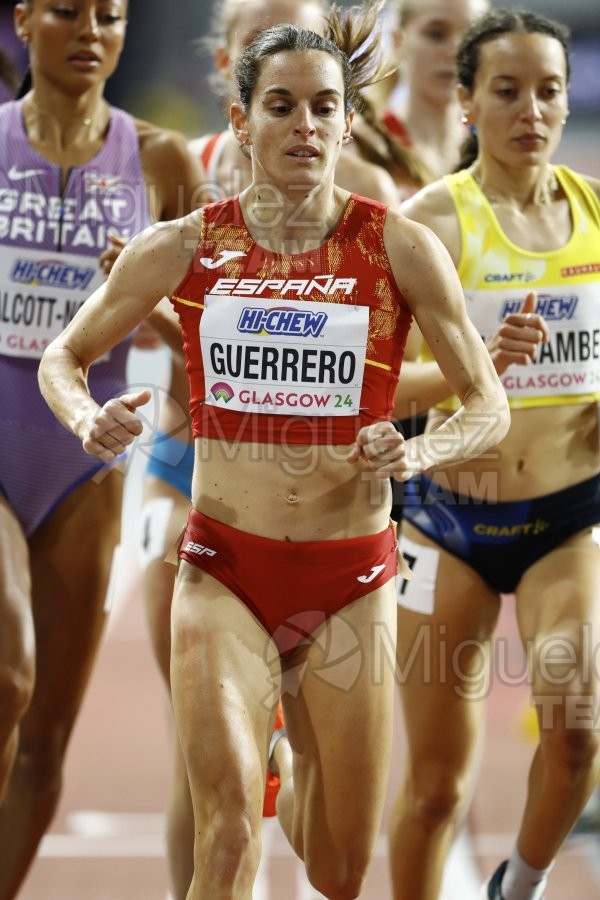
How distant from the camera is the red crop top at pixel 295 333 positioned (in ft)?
10.7

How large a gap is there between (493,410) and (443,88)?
308cm

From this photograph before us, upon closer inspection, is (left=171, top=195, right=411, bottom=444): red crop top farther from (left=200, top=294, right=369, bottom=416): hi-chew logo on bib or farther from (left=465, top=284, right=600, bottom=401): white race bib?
(left=465, top=284, right=600, bottom=401): white race bib

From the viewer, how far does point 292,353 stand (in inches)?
128

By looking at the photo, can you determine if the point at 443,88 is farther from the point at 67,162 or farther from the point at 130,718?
the point at 130,718

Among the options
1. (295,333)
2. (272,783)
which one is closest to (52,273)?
(295,333)

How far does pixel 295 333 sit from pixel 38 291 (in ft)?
4.36

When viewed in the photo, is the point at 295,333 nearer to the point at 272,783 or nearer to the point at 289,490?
the point at 289,490

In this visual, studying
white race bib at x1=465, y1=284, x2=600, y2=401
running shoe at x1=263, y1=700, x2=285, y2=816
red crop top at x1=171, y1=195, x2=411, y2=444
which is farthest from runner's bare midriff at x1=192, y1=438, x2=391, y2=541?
white race bib at x1=465, y1=284, x2=600, y2=401

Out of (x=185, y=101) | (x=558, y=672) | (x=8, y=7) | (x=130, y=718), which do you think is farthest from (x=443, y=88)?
(x=185, y=101)

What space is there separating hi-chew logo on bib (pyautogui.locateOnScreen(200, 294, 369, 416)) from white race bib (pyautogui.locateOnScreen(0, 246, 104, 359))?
1156 mm

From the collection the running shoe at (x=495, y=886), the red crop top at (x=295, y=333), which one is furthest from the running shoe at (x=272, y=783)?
the red crop top at (x=295, y=333)

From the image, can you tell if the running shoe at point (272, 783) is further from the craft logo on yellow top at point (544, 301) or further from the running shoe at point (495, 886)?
the craft logo on yellow top at point (544, 301)

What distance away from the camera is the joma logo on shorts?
3270 millimetres

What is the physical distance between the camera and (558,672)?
379 centimetres
